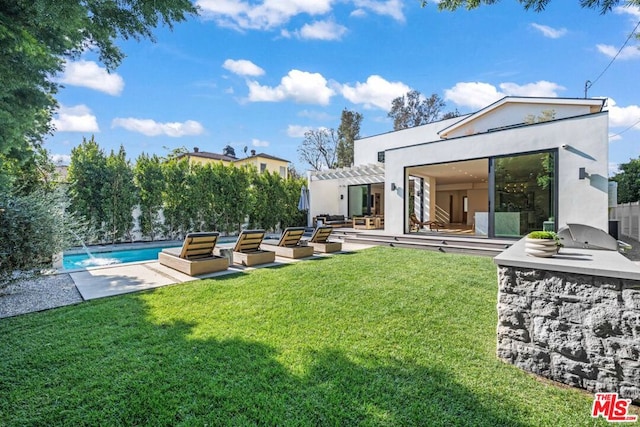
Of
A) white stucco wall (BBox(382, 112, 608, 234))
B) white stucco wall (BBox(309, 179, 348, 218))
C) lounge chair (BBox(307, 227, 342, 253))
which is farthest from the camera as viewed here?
white stucco wall (BBox(309, 179, 348, 218))

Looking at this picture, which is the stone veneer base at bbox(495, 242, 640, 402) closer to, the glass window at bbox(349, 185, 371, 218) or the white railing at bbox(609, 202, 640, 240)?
the white railing at bbox(609, 202, 640, 240)

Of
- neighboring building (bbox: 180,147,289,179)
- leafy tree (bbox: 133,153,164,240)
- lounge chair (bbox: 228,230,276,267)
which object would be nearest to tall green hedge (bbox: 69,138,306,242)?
leafy tree (bbox: 133,153,164,240)

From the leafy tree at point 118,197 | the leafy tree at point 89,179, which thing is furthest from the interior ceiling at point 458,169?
the leafy tree at point 89,179

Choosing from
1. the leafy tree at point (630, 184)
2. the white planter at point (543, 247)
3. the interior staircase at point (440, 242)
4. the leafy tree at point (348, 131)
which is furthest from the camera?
the leafy tree at point (348, 131)

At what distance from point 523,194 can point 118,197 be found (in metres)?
17.9

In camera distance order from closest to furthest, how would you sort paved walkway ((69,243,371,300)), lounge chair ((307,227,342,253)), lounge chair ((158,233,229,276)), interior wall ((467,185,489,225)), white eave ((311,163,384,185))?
paved walkway ((69,243,371,300)) < lounge chair ((158,233,229,276)) < lounge chair ((307,227,342,253)) < white eave ((311,163,384,185)) < interior wall ((467,185,489,225))

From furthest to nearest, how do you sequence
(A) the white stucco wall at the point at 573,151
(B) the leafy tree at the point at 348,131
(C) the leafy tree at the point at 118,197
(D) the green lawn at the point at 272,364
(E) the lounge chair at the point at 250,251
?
1. (B) the leafy tree at the point at 348,131
2. (C) the leafy tree at the point at 118,197
3. (A) the white stucco wall at the point at 573,151
4. (E) the lounge chair at the point at 250,251
5. (D) the green lawn at the point at 272,364

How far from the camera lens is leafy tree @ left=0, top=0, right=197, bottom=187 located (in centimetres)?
311

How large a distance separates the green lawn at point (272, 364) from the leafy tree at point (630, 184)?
30.5 m

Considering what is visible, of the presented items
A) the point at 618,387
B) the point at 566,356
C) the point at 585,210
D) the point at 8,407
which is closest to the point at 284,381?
the point at 8,407

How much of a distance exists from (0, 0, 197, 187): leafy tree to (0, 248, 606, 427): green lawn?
3623 millimetres

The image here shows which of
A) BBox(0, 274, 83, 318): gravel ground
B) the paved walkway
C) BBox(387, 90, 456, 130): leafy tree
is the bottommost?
BBox(0, 274, 83, 318): gravel ground

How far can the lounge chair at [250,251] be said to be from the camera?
838 centimetres

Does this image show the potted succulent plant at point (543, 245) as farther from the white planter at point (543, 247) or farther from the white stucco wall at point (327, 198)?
the white stucco wall at point (327, 198)
